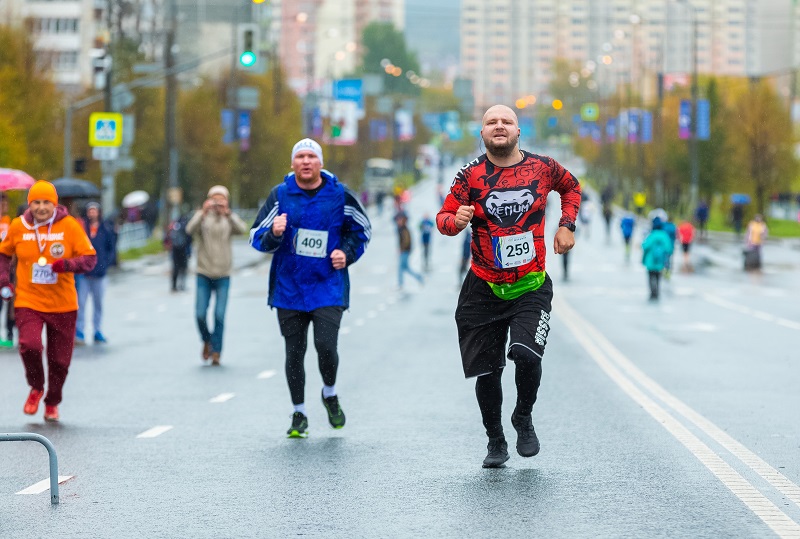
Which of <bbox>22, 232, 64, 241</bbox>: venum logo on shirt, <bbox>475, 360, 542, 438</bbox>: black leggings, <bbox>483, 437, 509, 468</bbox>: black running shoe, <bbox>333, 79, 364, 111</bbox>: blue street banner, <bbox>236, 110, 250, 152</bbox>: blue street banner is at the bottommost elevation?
<bbox>483, 437, 509, 468</bbox>: black running shoe

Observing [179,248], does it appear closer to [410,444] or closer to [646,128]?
[410,444]

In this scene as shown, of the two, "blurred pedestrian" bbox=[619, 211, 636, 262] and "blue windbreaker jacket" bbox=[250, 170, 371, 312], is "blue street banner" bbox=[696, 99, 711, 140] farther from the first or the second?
"blue windbreaker jacket" bbox=[250, 170, 371, 312]

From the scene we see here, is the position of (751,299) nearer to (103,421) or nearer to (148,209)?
(103,421)

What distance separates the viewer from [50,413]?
39.5 ft

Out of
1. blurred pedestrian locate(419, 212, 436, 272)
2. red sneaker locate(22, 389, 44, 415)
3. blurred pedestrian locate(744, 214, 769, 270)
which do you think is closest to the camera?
red sneaker locate(22, 389, 44, 415)

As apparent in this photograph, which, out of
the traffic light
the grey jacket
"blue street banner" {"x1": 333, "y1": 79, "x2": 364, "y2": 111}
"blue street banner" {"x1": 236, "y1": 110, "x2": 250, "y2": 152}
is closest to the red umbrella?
the grey jacket

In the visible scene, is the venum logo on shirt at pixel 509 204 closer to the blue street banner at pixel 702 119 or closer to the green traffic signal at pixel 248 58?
the green traffic signal at pixel 248 58

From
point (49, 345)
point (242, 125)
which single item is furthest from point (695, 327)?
point (242, 125)

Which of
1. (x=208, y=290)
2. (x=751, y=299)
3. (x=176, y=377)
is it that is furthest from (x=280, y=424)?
(x=751, y=299)

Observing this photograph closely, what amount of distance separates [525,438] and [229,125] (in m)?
54.5

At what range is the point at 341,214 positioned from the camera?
10.7 m

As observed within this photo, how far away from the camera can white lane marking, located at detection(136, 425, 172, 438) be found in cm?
1112

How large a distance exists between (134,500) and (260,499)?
0.61 metres

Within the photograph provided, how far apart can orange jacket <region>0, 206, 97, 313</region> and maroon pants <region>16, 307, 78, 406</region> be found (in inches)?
2.5
